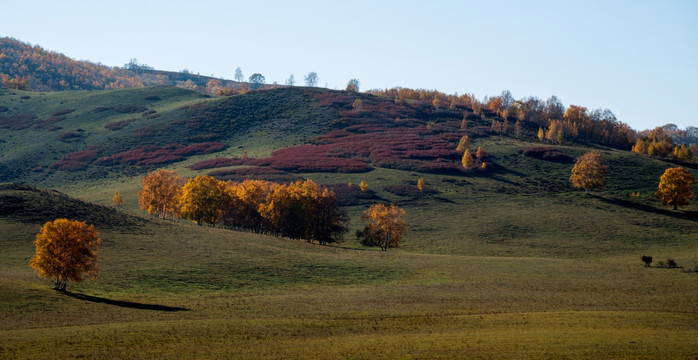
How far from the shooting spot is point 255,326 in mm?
38469

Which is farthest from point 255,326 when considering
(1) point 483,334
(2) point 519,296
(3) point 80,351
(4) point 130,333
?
(2) point 519,296

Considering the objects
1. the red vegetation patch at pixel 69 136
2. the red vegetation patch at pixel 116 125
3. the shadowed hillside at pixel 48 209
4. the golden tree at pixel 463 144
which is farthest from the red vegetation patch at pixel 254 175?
the red vegetation patch at pixel 69 136

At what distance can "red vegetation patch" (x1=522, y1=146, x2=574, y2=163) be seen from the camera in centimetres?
15762

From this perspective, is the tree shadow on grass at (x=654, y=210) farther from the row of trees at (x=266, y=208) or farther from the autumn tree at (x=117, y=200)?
the autumn tree at (x=117, y=200)

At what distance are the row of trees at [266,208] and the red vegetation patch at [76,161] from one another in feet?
243

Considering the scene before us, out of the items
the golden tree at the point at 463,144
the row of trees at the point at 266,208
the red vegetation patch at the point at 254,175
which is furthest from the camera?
the golden tree at the point at 463,144

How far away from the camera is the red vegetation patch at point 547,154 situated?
15762cm

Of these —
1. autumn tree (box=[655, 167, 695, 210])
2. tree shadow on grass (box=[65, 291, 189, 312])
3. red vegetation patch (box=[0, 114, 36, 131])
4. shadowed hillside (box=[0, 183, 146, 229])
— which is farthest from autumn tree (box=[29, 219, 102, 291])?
red vegetation patch (box=[0, 114, 36, 131])

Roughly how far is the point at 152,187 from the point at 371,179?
178 feet

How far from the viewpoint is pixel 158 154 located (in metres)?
170

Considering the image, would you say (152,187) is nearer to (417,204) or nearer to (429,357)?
(417,204)

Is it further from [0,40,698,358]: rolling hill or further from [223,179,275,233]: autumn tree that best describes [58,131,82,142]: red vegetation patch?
[223,179,275,233]: autumn tree

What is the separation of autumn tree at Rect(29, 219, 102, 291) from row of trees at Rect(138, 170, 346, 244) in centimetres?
4652

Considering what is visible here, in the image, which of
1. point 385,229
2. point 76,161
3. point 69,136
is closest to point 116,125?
point 69,136
